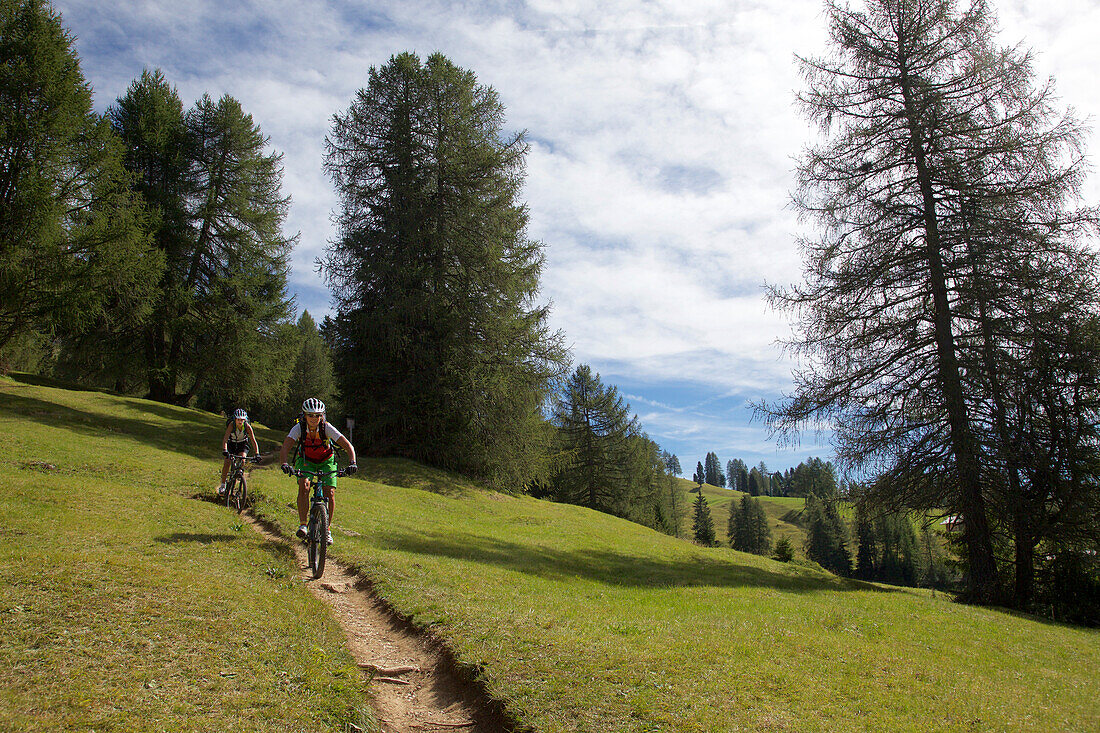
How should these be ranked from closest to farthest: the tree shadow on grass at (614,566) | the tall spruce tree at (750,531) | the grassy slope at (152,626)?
the grassy slope at (152,626), the tree shadow on grass at (614,566), the tall spruce tree at (750,531)

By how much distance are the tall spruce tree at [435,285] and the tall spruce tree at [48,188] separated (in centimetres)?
912

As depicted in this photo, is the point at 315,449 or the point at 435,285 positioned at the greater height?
the point at 435,285

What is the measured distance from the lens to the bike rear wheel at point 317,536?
7607mm

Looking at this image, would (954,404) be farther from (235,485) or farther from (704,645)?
(235,485)

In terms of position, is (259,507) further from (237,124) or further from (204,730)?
(237,124)

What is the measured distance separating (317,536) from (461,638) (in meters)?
3.18

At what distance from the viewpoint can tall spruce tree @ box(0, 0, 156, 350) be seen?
1884 centimetres

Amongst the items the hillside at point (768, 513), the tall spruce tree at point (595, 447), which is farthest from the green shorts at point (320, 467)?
the hillside at point (768, 513)

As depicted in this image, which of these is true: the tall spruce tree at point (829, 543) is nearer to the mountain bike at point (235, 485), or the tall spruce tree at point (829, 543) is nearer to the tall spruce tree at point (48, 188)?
Result: the mountain bike at point (235, 485)

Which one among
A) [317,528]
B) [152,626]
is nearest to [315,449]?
[317,528]

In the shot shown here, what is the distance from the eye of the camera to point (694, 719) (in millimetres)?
4184

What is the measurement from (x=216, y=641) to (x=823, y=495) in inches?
727

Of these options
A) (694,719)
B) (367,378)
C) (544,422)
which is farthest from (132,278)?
(694,719)

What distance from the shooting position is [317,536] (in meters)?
7.66
